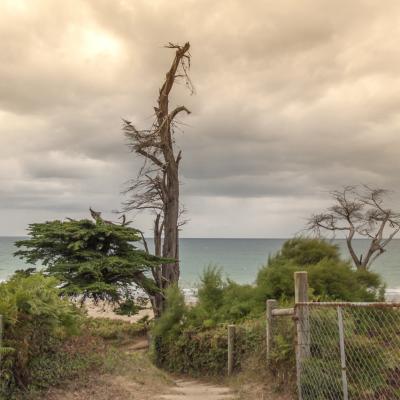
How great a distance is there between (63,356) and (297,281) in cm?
486

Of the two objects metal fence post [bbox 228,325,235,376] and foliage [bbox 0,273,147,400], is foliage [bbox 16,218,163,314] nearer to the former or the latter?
metal fence post [bbox 228,325,235,376]

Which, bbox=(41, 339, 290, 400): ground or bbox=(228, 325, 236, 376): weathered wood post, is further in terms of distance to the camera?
bbox=(228, 325, 236, 376): weathered wood post

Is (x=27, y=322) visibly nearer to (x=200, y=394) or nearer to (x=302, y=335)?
(x=200, y=394)

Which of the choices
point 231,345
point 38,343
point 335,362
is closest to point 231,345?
point 231,345

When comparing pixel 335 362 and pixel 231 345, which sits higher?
pixel 335 362

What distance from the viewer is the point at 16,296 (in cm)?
854

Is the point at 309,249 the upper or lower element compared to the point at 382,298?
upper

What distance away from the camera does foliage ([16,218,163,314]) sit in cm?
1950

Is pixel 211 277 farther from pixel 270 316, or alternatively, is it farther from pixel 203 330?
pixel 270 316

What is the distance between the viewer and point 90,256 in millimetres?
20016

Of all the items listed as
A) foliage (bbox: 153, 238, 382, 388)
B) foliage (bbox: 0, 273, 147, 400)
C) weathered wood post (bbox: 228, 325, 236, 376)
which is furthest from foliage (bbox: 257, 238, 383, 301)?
foliage (bbox: 0, 273, 147, 400)

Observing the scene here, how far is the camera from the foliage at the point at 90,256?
1950cm

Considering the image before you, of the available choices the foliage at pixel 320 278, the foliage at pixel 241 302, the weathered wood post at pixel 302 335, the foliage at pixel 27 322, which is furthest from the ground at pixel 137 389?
the foliage at pixel 320 278

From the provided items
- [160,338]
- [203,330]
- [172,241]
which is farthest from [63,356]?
[172,241]
